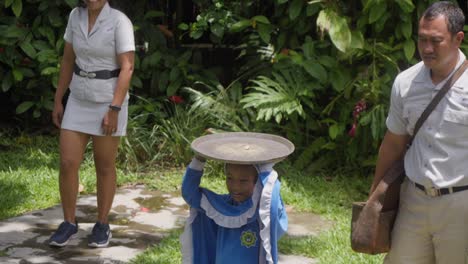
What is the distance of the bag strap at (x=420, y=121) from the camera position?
3.41 metres

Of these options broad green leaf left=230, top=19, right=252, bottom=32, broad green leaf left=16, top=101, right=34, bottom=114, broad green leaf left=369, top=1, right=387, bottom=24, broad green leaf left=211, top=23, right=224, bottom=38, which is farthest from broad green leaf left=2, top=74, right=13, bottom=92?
broad green leaf left=369, top=1, right=387, bottom=24

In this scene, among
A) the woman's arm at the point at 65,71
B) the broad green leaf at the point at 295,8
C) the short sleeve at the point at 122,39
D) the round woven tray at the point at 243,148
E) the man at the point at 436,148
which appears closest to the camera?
the man at the point at 436,148

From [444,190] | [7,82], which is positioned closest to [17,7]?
[7,82]

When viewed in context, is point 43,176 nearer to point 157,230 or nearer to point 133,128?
point 133,128

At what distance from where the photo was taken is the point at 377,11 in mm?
7016

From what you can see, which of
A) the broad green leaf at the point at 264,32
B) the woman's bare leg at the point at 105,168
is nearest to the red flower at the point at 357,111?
the broad green leaf at the point at 264,32

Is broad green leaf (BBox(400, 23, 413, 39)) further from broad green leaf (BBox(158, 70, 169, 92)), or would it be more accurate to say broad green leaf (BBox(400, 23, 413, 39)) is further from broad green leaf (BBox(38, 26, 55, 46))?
broad green leaf (BBox(38, 26, 55, 46))

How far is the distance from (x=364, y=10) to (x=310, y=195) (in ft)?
5.72

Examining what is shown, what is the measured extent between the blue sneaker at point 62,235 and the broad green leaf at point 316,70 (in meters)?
2.80

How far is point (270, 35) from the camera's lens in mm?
7949

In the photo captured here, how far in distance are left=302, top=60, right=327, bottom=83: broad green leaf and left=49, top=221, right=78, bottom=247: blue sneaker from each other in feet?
9.18

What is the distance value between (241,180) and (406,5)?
3.87 metres

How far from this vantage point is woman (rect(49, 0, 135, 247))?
507 cm

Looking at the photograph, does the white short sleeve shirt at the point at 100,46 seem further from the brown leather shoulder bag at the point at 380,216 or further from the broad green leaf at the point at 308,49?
the broad green leaf at the point at 308,49
